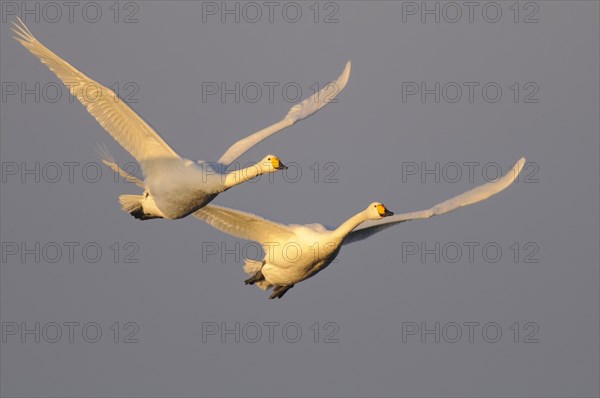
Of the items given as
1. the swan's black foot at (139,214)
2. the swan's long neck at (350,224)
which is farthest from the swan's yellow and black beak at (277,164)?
the swan's black foot at (139,214)

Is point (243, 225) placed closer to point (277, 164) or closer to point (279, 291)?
point (279, 291)

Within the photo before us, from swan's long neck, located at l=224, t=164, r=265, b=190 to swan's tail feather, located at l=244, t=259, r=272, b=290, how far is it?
A: 3.57m

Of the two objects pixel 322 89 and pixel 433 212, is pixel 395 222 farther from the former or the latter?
pixel 322 89

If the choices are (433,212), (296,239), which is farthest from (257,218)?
(433,212)

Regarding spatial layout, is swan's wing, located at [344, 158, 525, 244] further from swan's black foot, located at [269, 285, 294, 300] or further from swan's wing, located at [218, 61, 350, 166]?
swan's wing, located at [218, 61, 350, 166]

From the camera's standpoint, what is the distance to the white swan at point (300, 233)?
117ft

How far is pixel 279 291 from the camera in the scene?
37625mm

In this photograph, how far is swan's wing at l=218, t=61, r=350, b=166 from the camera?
121ft

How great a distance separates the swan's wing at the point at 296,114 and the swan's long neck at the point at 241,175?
6.05ft

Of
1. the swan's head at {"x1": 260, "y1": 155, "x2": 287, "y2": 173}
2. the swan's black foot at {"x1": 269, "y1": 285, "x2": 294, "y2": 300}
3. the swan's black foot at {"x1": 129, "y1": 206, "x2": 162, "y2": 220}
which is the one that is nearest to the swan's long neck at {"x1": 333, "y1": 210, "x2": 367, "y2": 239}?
the swan's head at {"x1": 260, "y1": 155, "x2": 287, "y2": 173}

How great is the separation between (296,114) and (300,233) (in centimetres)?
360

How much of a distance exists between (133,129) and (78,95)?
1.09 metres

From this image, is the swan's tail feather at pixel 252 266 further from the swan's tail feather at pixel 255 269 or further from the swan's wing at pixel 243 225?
the swan's wing at pixel 243 225

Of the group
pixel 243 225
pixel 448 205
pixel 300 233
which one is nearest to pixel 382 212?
pixel 300 233
